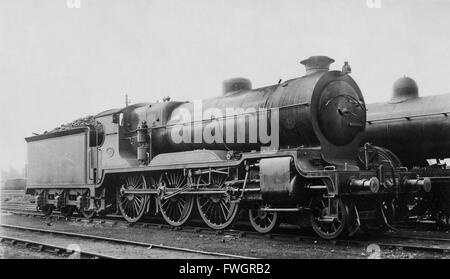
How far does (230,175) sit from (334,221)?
2.51 metres

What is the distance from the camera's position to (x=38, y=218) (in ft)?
53.4

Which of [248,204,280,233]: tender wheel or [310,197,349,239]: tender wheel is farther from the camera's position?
[248,204,280,233]: tender wheel

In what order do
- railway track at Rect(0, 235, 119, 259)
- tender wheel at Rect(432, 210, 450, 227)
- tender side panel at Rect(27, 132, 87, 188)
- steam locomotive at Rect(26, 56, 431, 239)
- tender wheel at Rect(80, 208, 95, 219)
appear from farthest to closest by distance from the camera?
tender side panel at Rect(27, 132, 87, 188)
tender wheel at Rect(80, 208, 95, 219)
tender wheel at Rect(432, 210, 450, 227)
steam locomotive at Rect(26, 56, 431, 239)
railway track at Rect(0, 235, 119, 259)

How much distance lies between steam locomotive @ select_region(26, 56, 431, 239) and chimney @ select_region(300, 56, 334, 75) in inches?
0.8

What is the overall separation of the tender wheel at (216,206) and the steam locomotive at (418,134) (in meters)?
3.65

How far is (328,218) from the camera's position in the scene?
8.88 m

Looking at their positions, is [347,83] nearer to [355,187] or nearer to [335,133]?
[335,133]

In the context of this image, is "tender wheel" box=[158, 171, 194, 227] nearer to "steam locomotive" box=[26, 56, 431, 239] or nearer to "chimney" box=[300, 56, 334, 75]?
"steam locomotive" box=[26, 56, 431, 239]

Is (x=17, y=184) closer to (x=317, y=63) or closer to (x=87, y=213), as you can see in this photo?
(x=87, y=213)

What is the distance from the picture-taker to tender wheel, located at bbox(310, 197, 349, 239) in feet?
29.0

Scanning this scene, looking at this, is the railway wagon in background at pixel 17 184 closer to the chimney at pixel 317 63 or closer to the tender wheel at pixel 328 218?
the chimney at pixel 317 63

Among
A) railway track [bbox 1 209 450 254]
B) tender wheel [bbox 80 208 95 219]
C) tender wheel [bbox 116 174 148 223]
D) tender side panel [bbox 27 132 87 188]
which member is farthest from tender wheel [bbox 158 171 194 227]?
tender side panel [bbox 27 132 87 188]

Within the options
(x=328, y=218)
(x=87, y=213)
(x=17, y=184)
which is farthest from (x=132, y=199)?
(x=17, y=184)

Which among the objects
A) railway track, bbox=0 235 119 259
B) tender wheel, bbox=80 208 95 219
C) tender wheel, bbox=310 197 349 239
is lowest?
railway track, bbox=0 235 119 259
